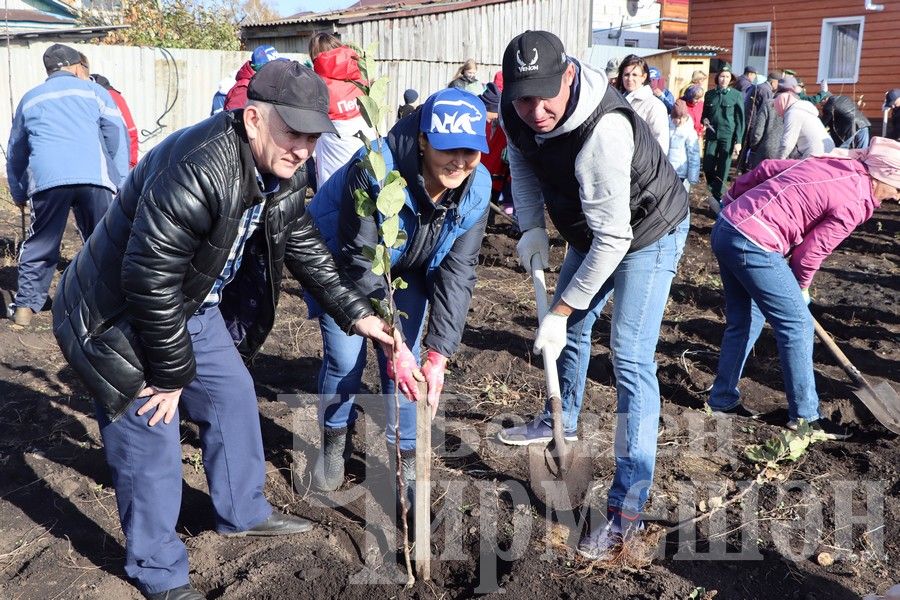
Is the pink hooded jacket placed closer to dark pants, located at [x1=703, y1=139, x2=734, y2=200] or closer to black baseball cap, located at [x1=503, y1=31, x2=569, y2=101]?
black baseball cap, located at [x1=503, y1=31, x2=569, y2=101]

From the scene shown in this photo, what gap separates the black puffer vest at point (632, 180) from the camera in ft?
8.46

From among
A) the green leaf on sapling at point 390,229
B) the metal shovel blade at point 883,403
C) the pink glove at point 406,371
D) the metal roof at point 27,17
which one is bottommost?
the metal shovel blade at point 883,403

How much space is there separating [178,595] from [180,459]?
457 mm

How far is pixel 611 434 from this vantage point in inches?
149

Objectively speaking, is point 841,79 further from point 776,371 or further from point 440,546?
point 440,546

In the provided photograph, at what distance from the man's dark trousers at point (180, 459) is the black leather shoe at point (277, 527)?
58 mm

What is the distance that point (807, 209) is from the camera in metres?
3.51

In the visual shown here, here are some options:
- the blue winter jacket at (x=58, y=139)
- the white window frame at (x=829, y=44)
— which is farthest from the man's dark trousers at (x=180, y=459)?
the white window frame at (x=829, y=44)

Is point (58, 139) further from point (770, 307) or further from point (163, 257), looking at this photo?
point (770, 307)

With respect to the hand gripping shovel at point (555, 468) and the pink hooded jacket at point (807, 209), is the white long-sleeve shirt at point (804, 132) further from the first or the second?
the hand gripping shovel at point (555, 468)

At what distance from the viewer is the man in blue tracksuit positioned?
4.87 meters

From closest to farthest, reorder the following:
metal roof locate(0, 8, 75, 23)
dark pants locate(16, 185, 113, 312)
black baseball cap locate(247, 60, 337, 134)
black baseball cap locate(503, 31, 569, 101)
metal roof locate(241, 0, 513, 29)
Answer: black baseball cap locate(247, 60, 337, 134) → black baseball cap locate(503, 31, 569, 101) → dark pants locate(16, 185, 113, 312) → metal roof locate(241, 0, 513, 29) → metal roof locate(0, 8, 75, 23)

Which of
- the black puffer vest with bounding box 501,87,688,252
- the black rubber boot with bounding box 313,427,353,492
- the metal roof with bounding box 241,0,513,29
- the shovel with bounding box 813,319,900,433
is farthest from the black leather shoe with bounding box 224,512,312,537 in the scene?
the metal roof with bounding box 241,0,513,29

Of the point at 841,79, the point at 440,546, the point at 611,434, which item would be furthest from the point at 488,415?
the point at 841,79
